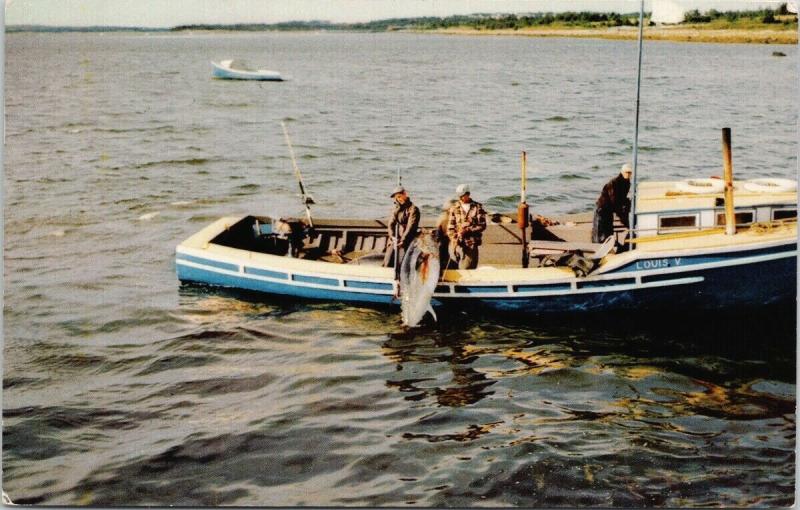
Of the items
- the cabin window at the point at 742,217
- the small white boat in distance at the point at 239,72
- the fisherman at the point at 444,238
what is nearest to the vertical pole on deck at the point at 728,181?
the cabin window at the point at 742,217

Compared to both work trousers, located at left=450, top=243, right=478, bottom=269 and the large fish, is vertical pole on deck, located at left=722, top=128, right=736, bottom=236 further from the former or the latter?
the large fish

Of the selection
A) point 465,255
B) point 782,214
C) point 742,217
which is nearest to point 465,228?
point 465,255

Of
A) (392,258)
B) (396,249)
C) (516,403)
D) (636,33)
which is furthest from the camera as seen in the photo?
(392,258)

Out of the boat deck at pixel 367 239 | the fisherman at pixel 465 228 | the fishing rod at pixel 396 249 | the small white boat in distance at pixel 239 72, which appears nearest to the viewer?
the fisherman at pixel 465 228

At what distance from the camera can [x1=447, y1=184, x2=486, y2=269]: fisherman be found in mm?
12289

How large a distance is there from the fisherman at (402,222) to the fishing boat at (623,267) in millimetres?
491

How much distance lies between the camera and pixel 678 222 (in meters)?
12.0

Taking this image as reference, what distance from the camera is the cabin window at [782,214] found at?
11719 millimetres

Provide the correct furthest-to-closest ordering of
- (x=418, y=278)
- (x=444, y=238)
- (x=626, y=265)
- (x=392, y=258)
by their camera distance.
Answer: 1. (x=392, y=258)
2. (x=444, y=238)
3. (x=418, y=278)
4. (x=626, y=265)

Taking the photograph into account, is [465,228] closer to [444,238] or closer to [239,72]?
[444,238]

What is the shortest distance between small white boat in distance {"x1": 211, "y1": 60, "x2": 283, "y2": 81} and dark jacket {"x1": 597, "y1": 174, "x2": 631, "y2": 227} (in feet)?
116

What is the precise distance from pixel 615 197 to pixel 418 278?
133 inches

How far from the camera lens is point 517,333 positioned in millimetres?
12242

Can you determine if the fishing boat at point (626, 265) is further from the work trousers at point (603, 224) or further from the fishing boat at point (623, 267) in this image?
the work trousers at point (603, 224)
